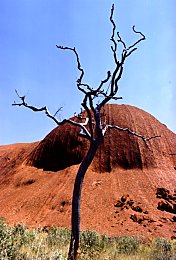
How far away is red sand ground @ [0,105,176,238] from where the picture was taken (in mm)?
30969

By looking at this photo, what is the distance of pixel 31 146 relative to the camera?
5309 centimetres

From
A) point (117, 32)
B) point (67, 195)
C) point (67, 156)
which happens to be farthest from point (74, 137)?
point (117, 32)

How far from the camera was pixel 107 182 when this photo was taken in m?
36.4

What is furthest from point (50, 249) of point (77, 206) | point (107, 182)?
point (107, 182)

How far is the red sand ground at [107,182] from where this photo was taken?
30969 mm

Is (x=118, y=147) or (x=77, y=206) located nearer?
(x=77, y=206)

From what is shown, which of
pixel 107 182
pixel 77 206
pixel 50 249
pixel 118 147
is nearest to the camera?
pixel 77 206

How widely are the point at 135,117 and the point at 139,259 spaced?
34271mm

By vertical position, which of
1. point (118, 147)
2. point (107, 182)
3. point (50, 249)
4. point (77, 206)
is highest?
point (118, 147)

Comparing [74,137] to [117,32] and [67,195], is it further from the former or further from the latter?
[117,32]

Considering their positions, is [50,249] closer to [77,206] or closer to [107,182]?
[77,206]

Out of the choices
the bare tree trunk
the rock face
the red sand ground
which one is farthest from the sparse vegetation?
the rock face

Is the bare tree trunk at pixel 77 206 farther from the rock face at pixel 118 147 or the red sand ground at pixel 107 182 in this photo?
the rock face at pixel 118 147

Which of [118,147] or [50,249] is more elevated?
[118,147]
